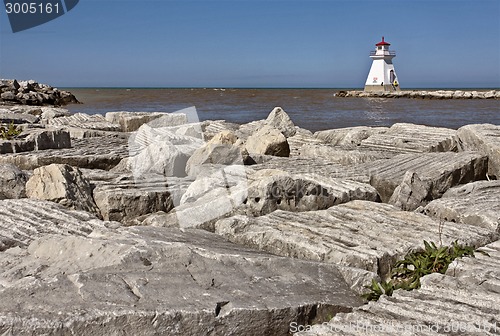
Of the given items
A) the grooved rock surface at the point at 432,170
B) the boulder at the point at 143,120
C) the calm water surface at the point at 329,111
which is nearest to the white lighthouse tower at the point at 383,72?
the calm water surface at the point at 329,111

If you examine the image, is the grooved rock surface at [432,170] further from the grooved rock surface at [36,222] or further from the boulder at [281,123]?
the boulder at [281,123]

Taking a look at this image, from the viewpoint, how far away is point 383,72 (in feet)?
156

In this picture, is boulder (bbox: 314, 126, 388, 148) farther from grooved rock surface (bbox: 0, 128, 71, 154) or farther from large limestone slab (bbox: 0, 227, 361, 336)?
large limestone slab (bbox: 0, 227, 361, 336)

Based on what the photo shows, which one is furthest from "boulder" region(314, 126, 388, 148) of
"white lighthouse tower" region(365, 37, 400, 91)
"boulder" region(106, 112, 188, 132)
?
"white lighthouse tower" region(365, 37, 400, 91)

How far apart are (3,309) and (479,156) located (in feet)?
17.3

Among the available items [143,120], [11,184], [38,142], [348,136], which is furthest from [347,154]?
[143,120]

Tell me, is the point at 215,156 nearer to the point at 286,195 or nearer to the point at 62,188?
the point at 286,195

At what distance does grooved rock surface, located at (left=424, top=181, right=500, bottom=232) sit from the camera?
3965 millimetres

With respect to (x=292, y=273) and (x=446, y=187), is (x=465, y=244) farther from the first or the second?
(x=446, y=187)

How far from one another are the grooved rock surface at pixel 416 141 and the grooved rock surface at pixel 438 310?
4712mm

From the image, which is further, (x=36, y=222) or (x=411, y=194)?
(x=411, y=194)

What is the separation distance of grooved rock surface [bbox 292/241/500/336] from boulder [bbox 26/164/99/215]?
271cm

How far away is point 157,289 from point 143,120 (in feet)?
29.5

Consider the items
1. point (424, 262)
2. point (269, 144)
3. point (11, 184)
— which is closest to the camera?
point (424, 262)
